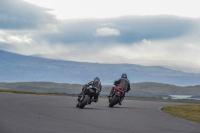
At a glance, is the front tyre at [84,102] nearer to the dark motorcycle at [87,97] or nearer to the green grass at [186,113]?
the dark motorcycle at [87,97]

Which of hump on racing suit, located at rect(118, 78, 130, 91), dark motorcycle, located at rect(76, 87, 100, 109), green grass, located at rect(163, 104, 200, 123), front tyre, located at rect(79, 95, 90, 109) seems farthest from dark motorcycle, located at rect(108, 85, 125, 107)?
front tyre, located at rect(79, 95, 90, 109)

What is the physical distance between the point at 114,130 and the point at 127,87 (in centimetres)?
1799

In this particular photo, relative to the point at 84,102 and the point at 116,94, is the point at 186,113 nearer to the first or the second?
the point at 116,94

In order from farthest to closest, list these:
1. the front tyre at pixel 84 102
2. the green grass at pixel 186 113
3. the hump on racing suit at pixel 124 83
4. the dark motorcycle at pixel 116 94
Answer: the hump on racing suit at pixel 124 83, the dark motorcycle at pixel 116 94, the front tyre at pixel 84 102, the green grass at pixel 186 113

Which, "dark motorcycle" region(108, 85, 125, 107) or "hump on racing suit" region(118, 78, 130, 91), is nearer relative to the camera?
"dark motorcycle" region(108, 85, 125, 107)

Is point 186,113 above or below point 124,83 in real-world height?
below

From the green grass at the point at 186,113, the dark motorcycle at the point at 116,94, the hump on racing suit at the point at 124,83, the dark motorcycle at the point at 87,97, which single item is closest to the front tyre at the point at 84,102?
the dark motorcycle at the point at 87,97

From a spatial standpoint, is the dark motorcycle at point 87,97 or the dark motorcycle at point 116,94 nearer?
the dark motorcycle at point 87,97

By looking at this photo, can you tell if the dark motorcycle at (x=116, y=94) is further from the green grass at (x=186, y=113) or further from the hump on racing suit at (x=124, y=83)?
the green grass at (x=186, y=113)

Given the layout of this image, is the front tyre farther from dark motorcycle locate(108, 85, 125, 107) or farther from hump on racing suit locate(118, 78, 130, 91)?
hump on racing suit locate(118, 78, 130, 91)

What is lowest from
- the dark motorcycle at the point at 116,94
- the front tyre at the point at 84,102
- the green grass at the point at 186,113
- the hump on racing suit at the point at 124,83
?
the green grass at the point at 186,113

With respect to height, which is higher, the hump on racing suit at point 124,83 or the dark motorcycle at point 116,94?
the hump on racing suit at point 124,83

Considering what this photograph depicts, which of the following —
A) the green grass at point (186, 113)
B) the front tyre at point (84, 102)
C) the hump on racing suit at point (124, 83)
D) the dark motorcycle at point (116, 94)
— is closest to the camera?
the green grass at point (186, 113)

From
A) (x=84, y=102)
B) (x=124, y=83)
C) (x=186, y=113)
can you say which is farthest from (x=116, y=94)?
(x=186, y=113)
